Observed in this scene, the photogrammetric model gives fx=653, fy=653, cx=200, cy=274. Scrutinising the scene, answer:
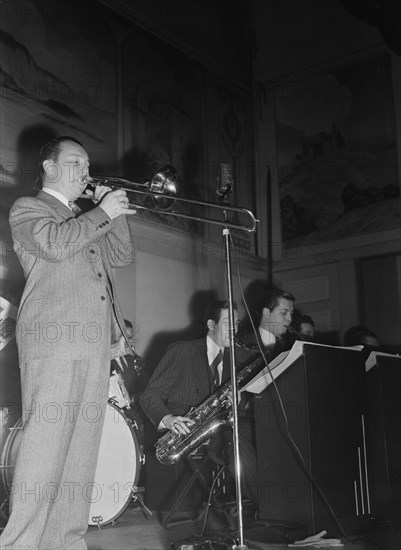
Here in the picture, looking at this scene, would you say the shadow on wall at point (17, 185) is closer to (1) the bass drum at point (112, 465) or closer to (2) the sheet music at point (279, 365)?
(1) the bass drum at point (112, 465)

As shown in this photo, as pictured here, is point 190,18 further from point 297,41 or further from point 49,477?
point 49,477

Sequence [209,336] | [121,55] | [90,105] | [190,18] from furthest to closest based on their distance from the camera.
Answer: [190,18], [121,55], [90,105], [209,336]

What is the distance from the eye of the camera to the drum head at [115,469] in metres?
3.73

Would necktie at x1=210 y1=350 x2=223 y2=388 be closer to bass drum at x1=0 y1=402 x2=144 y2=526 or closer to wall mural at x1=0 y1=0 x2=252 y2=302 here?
bass drum at x1=0 y1=402 x2=144 y2=526

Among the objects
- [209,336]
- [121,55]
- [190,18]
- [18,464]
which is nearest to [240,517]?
[18,464]

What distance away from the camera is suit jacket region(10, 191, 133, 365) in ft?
7.84

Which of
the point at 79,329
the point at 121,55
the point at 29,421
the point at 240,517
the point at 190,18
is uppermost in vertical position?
the point at 190,18

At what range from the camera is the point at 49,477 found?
2291 millimetres

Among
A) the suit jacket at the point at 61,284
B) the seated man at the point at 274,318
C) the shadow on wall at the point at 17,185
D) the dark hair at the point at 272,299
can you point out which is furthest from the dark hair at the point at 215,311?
the suit jacket at the point at 61,284

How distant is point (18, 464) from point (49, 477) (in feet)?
0.39

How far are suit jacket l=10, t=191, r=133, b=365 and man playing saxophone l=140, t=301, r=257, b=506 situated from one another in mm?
1574

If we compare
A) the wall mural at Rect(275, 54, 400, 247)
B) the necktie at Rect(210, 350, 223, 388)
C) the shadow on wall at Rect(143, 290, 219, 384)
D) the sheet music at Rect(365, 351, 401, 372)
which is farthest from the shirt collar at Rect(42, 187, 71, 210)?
the wall mural at Rect(275, 54, 400, 247)

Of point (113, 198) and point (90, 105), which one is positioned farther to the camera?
point (90, 105)

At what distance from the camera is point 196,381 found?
4348 mm
